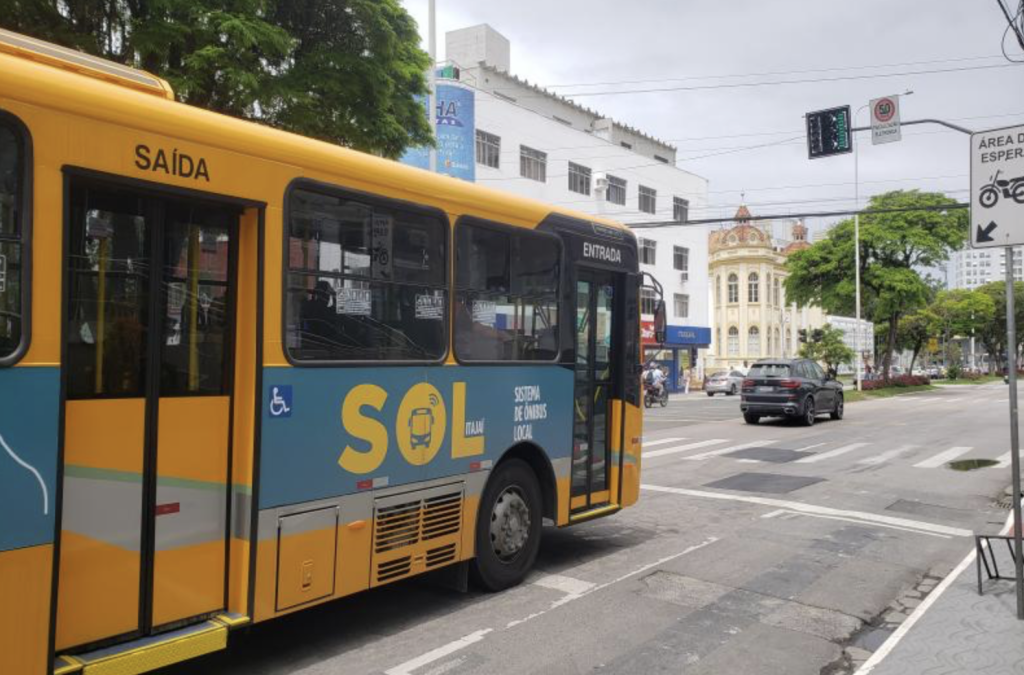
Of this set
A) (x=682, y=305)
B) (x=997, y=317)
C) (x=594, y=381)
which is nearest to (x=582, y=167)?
(x=682, y=305)

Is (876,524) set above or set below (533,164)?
below

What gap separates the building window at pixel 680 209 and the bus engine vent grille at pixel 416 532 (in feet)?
150

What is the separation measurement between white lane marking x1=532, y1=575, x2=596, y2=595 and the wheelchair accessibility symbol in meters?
2.95

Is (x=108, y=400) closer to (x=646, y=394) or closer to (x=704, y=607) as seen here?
(x=704, y=607)

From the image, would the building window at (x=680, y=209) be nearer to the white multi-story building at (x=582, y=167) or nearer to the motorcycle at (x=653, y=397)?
the white multi-story building at (x=582, y=167)

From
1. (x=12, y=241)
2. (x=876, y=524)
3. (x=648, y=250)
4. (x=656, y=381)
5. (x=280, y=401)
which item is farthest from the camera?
(x=648, y=250)

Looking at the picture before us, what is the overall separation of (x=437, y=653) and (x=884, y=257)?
143 ft

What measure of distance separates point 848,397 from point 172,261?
39.0 m

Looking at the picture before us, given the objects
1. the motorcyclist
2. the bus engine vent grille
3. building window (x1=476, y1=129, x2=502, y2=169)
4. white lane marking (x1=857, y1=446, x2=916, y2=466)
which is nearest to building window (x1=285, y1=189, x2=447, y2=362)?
the bus engine vent grille

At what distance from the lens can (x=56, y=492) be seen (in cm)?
347

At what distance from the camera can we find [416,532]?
5.36m

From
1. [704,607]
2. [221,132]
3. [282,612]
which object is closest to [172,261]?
[221,132]

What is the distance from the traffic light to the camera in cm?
1661

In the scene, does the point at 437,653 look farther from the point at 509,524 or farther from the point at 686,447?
the point at 686,447
